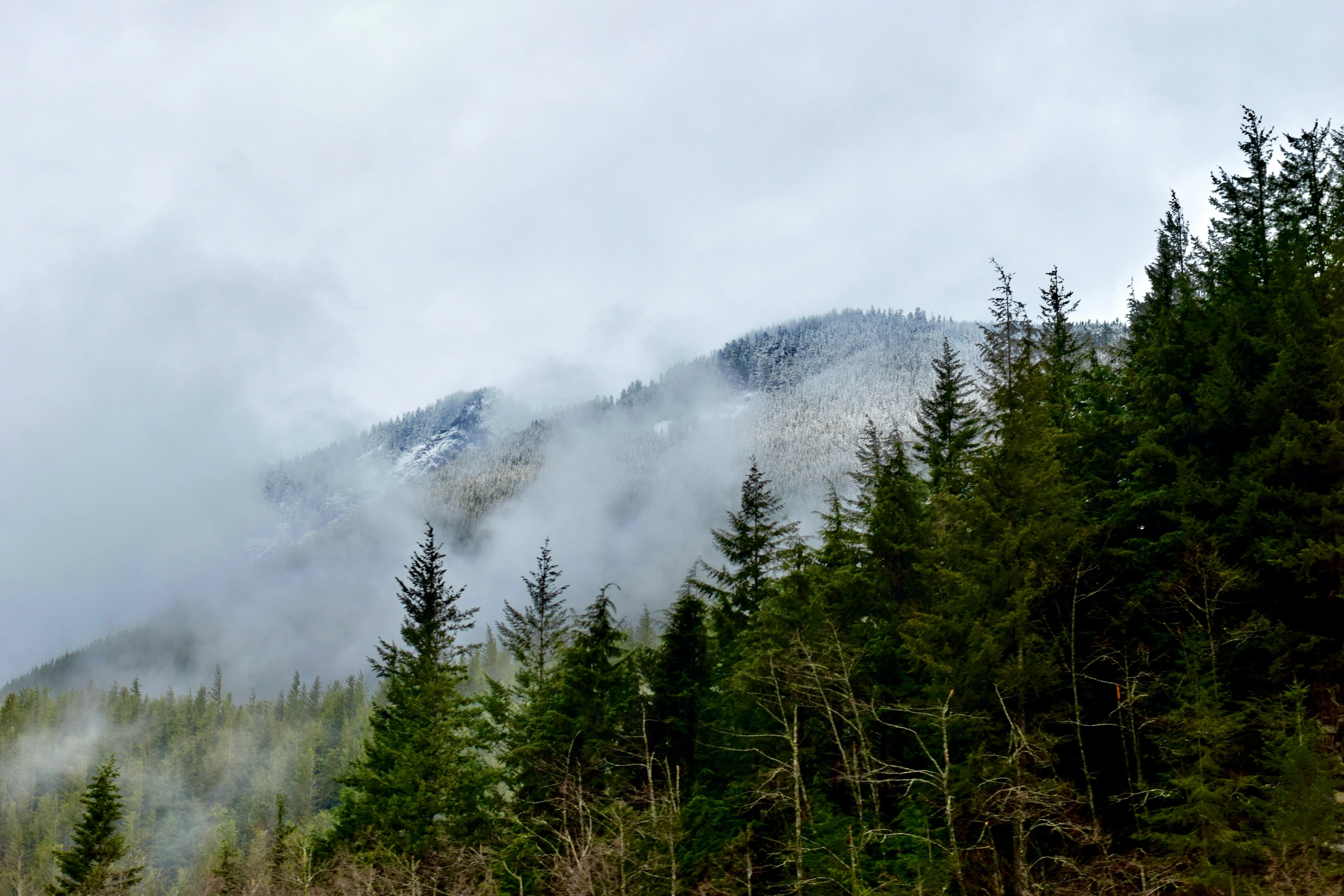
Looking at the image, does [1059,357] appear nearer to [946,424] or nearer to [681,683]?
[946,424]

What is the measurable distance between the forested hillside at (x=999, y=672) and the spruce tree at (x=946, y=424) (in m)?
0.17

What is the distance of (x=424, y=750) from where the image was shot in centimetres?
2950

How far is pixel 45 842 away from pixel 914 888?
119m

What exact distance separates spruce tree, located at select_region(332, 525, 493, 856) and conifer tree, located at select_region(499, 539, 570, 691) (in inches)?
123

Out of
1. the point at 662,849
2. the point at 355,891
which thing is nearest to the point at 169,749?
the point at 355,891

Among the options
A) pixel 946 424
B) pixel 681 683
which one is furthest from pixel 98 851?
pixel 946 424

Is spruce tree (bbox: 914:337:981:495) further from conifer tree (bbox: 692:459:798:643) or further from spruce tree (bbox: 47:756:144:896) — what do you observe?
spruce tree (bbox: 47:756:144:896)

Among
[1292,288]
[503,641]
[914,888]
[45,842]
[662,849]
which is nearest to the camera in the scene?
[914,888]

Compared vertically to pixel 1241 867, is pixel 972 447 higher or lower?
higher

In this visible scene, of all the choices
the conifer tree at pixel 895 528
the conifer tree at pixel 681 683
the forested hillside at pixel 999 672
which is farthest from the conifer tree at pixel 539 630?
the conifer tree at pixel 895 528

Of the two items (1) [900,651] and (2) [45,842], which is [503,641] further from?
(2) [45,842]

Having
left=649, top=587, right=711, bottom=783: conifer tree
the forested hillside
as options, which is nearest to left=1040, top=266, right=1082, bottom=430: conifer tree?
the forested hillside

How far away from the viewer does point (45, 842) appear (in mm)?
96812

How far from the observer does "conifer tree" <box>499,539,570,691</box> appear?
3766 centimetres
